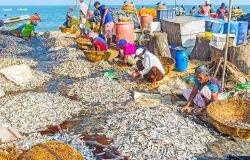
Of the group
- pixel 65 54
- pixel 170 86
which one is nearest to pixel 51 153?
pixel 170 86

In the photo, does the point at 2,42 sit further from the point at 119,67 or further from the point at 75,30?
the point at 119,67

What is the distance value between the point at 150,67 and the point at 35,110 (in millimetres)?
3903

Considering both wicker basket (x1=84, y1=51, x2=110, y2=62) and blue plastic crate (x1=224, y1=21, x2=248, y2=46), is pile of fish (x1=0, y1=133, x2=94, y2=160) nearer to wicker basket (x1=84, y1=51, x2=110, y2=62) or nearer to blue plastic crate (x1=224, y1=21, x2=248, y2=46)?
wicker basket (x1=84, y1=51, x2=110, y2=62)

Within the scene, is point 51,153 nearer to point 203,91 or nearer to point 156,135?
point 156,135

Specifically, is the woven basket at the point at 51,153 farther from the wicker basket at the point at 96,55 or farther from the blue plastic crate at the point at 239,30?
the blue plastic crate at the point at 239,30

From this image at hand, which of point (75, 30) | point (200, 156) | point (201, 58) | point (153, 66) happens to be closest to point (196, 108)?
point (200, 156)

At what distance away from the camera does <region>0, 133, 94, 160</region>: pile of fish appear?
5.59m

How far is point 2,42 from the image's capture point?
55.9 feet

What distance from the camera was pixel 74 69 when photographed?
37.5 ft

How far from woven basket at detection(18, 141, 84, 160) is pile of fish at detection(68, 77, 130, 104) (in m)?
3.49

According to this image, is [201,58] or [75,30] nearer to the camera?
[201,58]

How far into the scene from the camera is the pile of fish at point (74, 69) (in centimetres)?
1120

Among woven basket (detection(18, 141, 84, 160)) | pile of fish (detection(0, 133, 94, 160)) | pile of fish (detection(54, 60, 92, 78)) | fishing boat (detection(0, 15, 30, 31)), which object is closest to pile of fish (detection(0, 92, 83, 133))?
pile of fish (detection(0, 133, 94, 160))

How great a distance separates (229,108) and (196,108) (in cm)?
Answer: 74
